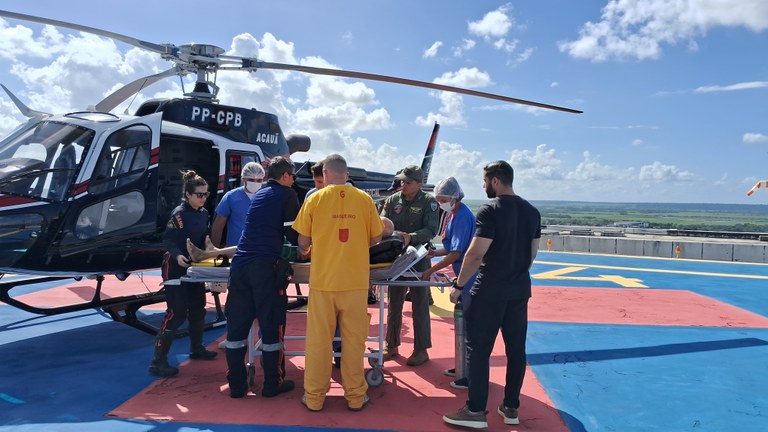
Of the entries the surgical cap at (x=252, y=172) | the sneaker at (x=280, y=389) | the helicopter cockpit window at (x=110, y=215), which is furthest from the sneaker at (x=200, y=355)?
the surgical cap at (x=252, y=172)

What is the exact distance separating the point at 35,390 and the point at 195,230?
1856 millimetres

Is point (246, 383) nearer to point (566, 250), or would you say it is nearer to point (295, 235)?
point (295, 235)

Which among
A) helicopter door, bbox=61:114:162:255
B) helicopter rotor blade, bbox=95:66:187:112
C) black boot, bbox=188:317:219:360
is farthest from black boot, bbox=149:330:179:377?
helicopter rotor blade, bbox=95:66:187:112

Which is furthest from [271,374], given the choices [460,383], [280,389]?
[460,383]

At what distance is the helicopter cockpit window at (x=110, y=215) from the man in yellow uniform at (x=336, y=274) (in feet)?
8.50

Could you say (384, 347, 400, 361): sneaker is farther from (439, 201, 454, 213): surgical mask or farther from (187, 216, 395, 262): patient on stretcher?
(439, 201, 454, 213): surgical mask

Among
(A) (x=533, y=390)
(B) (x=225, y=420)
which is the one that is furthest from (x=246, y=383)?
(A) (x=533, y=390)

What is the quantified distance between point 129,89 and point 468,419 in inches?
253

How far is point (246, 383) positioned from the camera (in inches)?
165

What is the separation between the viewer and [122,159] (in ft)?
17.7

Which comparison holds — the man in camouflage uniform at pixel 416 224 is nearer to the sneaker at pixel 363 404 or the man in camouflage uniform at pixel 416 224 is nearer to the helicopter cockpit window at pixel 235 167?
the sneaker at pixel 363 404

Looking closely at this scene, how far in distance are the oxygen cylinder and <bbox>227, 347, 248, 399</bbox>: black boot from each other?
1.82 m

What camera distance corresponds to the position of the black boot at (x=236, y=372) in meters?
4.04

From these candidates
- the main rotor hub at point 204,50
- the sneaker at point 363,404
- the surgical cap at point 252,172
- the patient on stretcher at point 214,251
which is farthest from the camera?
the main rotor hub at point 204,50
